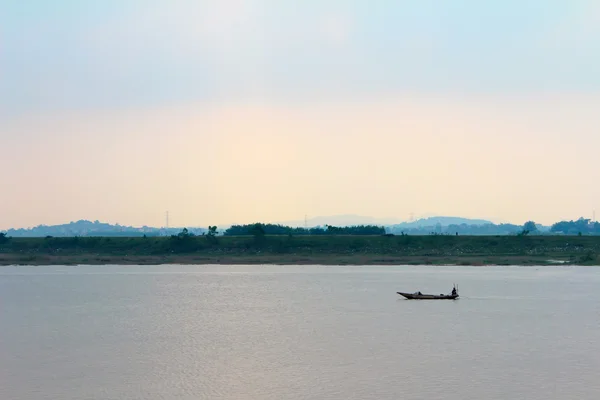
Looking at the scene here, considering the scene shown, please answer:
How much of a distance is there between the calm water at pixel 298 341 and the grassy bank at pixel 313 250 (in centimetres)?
4319

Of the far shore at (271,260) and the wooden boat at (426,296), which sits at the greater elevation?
the far shore at (271,260)

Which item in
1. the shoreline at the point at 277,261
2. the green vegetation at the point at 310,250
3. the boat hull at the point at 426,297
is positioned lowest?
the boat hull at the point at 426,297

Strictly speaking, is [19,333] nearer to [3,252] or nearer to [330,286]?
[330,286]

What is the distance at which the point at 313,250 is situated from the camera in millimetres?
151375

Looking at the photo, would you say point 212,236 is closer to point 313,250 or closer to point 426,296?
point 313,250

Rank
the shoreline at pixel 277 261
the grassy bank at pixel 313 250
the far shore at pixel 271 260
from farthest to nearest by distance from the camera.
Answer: the grassy bank at pixel 313 250
the far shore at pixel 271 260
the shoreline at pixel 277 261

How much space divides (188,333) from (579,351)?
26838 millimetres

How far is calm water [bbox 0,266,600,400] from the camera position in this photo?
40031mm

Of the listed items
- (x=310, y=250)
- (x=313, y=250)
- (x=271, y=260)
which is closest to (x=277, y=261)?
(x=271, y=260)

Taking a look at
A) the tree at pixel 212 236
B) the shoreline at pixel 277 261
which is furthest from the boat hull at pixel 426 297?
the tree at pixel 212 236

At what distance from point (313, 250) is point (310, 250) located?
1.83 feet

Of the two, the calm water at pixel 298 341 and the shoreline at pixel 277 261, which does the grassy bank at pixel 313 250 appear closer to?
the shoreline at pixel 277 261

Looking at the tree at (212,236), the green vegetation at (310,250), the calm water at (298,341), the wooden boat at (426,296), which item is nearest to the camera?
the calm water at (298,341)

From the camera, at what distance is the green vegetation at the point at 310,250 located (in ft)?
470
